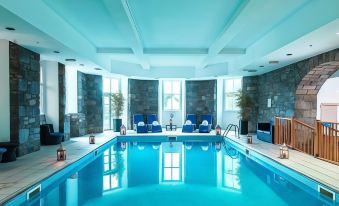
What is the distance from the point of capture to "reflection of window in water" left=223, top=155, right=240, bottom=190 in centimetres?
436

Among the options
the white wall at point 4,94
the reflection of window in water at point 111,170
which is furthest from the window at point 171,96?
the white wall at point 4,94

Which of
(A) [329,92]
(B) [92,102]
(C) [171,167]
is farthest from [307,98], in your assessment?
(B) [92,102]

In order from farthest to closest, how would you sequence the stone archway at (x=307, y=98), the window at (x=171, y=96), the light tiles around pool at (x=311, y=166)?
1. the window at (x=171, y=96)
2. the stone archway at (x=307, y=98)
3. the light tiles around pool at (x=311, y=166)

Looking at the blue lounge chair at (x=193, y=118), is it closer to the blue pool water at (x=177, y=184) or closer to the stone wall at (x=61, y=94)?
the blue pool water at (x=177, y=184)

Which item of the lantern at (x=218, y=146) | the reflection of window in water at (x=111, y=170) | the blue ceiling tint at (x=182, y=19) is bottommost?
the lantern at (x=218, y=146)

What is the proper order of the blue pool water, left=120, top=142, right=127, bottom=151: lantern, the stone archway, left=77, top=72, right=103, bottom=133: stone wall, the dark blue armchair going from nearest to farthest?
the blue pool water, the stone archway, the dark blue armchair, left=120, top=142, right=127, bottom=151: lantern, left=77, top=72, right=103, bottom=133: stone wall

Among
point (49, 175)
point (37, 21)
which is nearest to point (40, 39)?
point (37, 21)

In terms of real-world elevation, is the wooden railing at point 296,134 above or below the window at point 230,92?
below

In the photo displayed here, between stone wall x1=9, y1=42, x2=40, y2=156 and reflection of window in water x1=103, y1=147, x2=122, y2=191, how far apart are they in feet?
5.93

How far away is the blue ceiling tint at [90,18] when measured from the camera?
13.6ft

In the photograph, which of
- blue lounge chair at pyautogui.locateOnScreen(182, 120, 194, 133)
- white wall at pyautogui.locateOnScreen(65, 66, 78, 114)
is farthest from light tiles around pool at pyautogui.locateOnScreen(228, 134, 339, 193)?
white wall at pyautogui.locateOnScreen(65, 66, 78, 114)

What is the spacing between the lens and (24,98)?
5398 millimetres

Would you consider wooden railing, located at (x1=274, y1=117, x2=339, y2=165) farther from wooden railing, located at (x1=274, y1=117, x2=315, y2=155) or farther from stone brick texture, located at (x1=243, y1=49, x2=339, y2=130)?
stone brick texture, located at (x1=243, y1=49, x2=339, y2=130)

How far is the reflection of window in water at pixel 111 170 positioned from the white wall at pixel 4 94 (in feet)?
7.17
